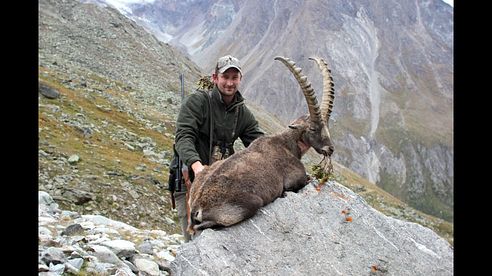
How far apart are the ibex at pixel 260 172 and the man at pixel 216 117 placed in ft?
2.16

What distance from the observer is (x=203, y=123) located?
8.75 m

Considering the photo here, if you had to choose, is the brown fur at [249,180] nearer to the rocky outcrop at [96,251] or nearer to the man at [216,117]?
the man at [216,117]

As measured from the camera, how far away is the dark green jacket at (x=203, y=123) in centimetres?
832

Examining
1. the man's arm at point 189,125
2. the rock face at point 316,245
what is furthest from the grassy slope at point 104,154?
the rock face at point 316,245

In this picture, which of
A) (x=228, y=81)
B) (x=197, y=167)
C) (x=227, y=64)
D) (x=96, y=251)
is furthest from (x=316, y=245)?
(x=96, y=251)

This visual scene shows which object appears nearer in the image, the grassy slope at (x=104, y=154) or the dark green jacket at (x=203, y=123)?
the dark green jacket at (x=203, y=123)

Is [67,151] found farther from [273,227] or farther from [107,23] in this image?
[107,23]

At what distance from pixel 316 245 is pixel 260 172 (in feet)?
5.07

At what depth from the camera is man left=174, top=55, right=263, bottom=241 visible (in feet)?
27.6

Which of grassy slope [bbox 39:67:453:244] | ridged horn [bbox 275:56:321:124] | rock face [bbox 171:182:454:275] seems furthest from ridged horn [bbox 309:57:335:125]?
grassy slope [bbox 39:67:453:244]

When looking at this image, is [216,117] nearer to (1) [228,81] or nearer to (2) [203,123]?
(2) [203,123]

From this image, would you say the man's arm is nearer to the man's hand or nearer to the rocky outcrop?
the man's hand

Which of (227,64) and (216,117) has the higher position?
(227,64)
